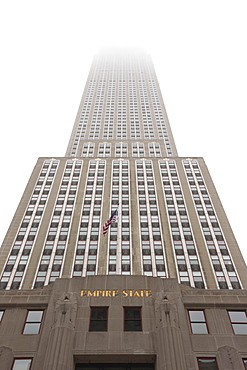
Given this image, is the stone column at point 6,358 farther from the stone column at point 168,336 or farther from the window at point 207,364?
the window at point 207,364

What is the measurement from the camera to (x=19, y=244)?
7162 centimetres

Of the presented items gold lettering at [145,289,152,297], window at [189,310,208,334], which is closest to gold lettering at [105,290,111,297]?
gold lettering at [145,289,152,297]

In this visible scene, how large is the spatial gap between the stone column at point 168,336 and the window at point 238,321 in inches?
192

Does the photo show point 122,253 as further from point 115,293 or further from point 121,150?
point 121,150

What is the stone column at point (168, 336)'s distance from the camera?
2416 cm

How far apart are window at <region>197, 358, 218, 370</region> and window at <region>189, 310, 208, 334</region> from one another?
2236 millimetres

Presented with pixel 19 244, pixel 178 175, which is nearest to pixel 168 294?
pixel 19 244

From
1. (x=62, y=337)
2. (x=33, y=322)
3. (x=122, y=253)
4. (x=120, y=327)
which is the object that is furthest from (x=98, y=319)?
(x=122, y=253)

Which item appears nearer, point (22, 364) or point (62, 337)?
point (22, 364)

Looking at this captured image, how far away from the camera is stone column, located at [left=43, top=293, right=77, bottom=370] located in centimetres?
2409

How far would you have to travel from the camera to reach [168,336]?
2561 centimetres

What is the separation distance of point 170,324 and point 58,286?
10591 mm

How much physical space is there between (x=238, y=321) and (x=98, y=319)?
11.9 metres

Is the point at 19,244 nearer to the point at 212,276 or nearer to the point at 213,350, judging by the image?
the point at 212,276
